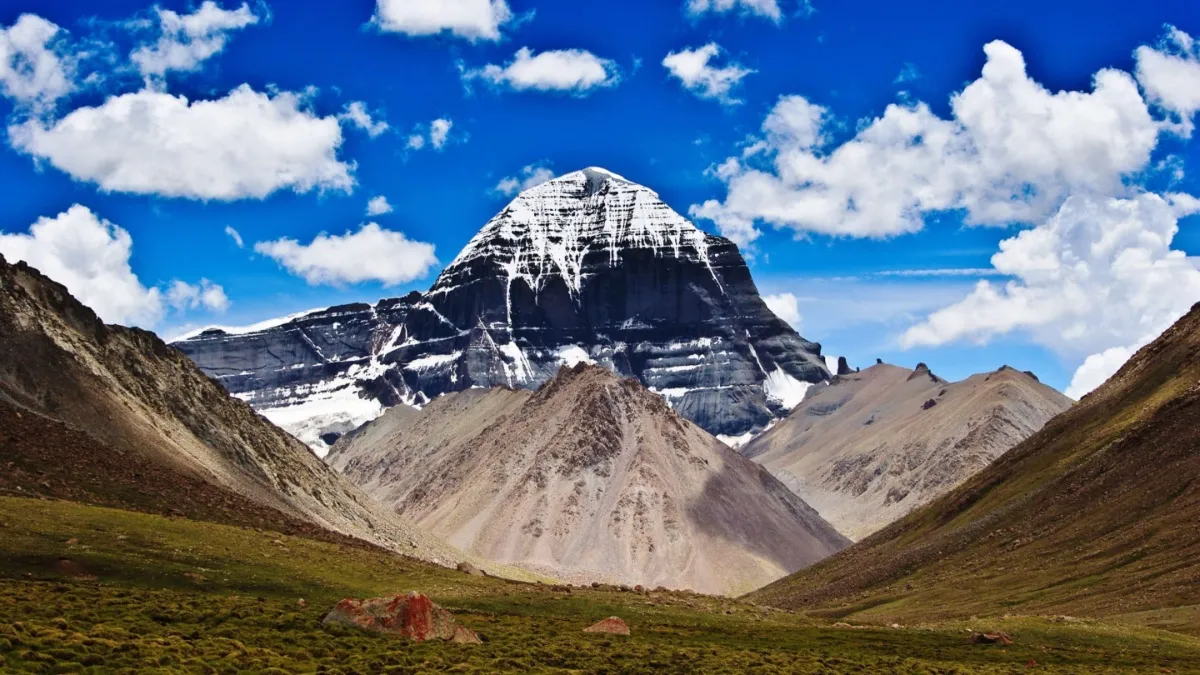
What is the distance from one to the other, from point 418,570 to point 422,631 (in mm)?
45084

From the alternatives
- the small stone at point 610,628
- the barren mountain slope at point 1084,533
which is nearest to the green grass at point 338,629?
the small stone at point 610,628

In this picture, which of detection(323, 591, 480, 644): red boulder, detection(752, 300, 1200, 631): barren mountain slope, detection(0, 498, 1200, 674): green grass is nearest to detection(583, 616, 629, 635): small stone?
detection(0, 498, 1200, 674): green grass

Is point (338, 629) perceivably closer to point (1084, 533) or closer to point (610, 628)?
point (610, 628)

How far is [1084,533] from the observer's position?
15425 cm

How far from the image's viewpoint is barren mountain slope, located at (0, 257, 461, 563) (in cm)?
11562

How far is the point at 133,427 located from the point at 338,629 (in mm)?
79170

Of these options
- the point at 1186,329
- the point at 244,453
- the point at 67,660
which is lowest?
the point at 67,660

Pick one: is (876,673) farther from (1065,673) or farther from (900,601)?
(900,601)

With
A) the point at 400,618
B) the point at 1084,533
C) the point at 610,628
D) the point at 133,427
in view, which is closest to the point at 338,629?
the point at 400,618

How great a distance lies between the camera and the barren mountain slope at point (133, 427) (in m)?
116

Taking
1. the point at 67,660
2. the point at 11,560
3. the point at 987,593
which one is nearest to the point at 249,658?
the point at 67,660

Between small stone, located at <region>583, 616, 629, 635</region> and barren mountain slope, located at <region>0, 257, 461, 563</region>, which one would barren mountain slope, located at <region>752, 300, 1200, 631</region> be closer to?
small stone, located at <region>583, 616, 629, 635</region>

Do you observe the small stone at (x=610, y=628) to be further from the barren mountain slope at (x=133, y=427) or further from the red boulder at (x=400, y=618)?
the barren mountain slope at (x=133, y=427)

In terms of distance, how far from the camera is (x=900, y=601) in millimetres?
155250
